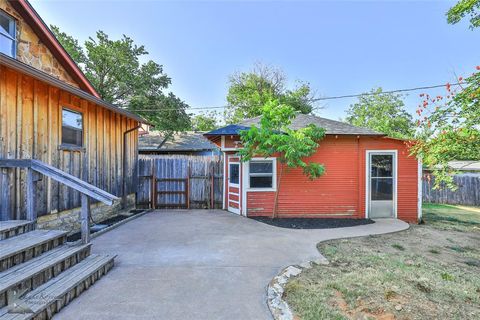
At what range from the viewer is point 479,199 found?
541 inches

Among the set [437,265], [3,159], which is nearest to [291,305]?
[437,265]

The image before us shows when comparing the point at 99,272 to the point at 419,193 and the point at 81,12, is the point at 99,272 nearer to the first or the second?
the point at 419,193

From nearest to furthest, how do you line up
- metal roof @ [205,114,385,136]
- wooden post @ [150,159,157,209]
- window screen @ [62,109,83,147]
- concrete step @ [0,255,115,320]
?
concrete step @ [0,255,115,320], window screen @ [62,109,83,147], metal roof @ [205,114,385,136], wooden post @ [150,159,157,209]

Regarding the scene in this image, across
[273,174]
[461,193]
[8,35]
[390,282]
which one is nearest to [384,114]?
[461,193]

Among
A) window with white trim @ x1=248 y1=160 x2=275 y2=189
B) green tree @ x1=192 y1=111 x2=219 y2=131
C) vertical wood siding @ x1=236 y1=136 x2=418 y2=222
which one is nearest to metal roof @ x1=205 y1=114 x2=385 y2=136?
vertical wood siding @ x1=236 y1=136 x2=418 y2=222

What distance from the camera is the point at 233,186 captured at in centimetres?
862

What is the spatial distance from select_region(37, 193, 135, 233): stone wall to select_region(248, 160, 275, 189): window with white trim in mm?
4213

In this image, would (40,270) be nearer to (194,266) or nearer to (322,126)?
(194,266)

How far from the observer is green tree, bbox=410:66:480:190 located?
14.1 ft

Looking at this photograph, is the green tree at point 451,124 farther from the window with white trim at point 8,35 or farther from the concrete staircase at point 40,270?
the window with white trim at point 8,35

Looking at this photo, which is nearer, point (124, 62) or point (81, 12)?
point (81, 12)

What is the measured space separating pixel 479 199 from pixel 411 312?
16.0 m

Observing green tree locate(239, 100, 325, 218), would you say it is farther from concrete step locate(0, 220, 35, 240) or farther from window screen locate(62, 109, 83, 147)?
concrete step locate(0, 220, 35, 240)

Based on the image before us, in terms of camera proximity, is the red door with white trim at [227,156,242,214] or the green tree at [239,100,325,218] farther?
the red door with white trim at [227,156,242,214]
